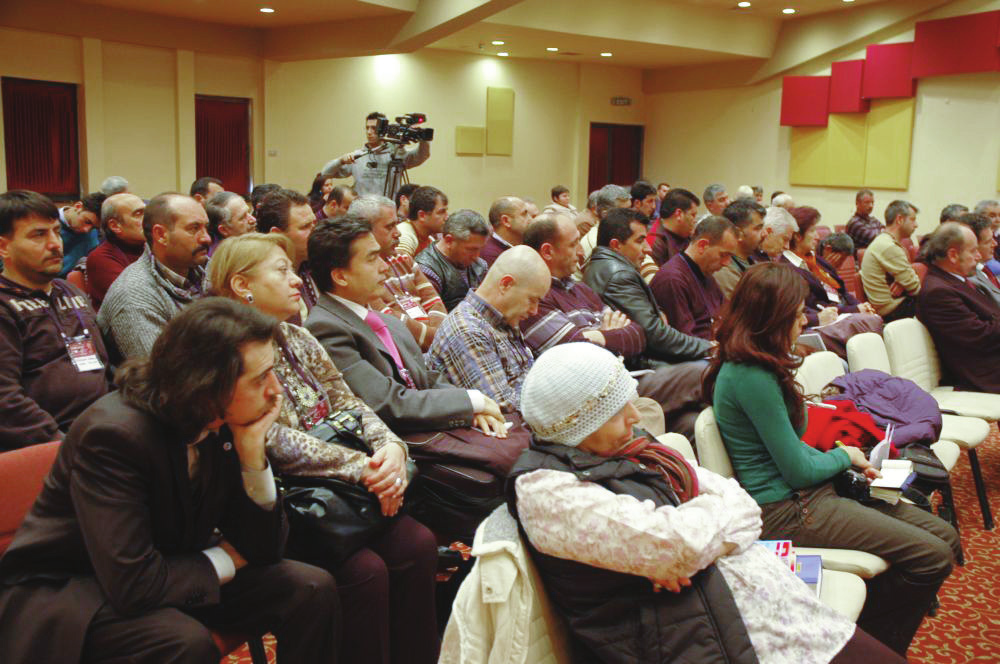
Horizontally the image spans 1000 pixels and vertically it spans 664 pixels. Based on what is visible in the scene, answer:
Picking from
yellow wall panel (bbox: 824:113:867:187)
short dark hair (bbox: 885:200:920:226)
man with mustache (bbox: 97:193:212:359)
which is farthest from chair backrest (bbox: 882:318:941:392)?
yellow wall panel (bbox: 824:113:867:187)

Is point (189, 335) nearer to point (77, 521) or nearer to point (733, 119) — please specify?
point (77, 521)

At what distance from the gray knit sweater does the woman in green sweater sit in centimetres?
183

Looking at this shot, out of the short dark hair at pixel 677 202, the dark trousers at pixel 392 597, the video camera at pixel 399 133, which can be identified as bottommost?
the dark trousers at pixel 392 597

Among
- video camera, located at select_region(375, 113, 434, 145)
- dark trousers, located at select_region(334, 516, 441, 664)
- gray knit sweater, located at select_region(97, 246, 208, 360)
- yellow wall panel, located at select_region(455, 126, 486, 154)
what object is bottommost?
dark trousers, located at select_region(334, 516, 441, 664)

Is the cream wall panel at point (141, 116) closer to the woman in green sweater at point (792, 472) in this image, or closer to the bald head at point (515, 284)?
the bald head at point (515, 284)

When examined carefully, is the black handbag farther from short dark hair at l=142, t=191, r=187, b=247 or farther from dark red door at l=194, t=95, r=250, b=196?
dark red door at l=194, t=95, r=250, b=196

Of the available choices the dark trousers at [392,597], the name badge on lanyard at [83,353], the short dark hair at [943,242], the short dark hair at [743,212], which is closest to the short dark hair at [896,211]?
the short dark hair at [743,212]

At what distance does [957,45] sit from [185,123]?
32.4 ft

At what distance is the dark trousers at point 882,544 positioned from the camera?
2.66 meters

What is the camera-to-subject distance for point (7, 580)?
1.86 m

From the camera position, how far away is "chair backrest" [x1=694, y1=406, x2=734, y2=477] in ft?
9.11

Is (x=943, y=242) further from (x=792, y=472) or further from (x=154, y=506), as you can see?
(x=154, y=506)

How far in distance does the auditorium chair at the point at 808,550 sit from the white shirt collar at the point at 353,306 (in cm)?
115

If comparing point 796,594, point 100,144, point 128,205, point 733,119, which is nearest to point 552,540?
point 796,594
